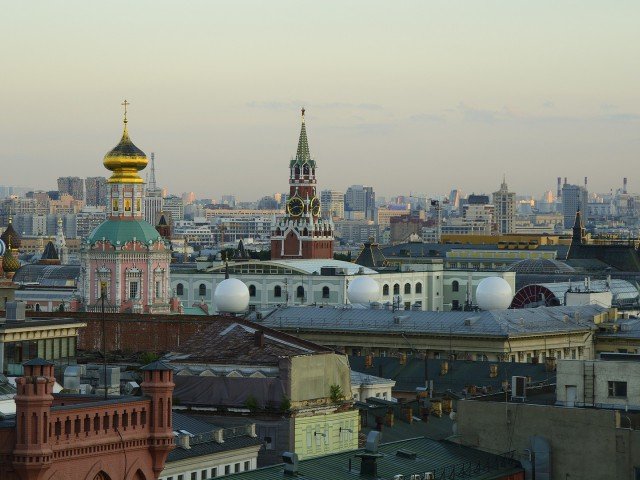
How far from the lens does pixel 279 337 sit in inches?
2579

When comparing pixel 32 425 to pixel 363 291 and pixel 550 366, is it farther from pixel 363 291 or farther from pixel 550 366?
pixel 363 291

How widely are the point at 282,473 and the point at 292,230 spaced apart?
12557 centimetres

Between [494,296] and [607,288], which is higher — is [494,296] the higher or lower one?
the higher one

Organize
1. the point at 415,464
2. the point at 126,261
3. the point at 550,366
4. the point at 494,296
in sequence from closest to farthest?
the point at 415,464
the point at 550,366
the point at 494,296
the point at 126,261

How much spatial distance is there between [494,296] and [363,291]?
44.9 ft

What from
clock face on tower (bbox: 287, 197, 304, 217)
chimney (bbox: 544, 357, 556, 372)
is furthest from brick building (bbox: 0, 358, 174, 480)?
clock face on tower (bbox: 287, 197, 304, 217)

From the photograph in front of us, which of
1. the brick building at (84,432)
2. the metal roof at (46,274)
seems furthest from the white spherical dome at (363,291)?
the brick building at (84,432)

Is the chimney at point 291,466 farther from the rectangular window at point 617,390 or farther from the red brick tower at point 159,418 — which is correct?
the rectangular window at point 617,390

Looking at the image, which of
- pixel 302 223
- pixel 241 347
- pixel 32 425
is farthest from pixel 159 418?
pixel 302 223

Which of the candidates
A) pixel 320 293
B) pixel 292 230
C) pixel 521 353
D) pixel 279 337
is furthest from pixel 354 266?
pixel 279 337

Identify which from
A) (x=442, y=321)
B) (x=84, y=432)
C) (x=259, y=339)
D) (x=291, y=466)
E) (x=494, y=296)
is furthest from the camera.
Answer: (x=494, y=296)

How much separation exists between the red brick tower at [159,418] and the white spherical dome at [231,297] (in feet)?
208

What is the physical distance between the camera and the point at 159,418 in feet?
148

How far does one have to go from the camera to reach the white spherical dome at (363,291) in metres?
122
